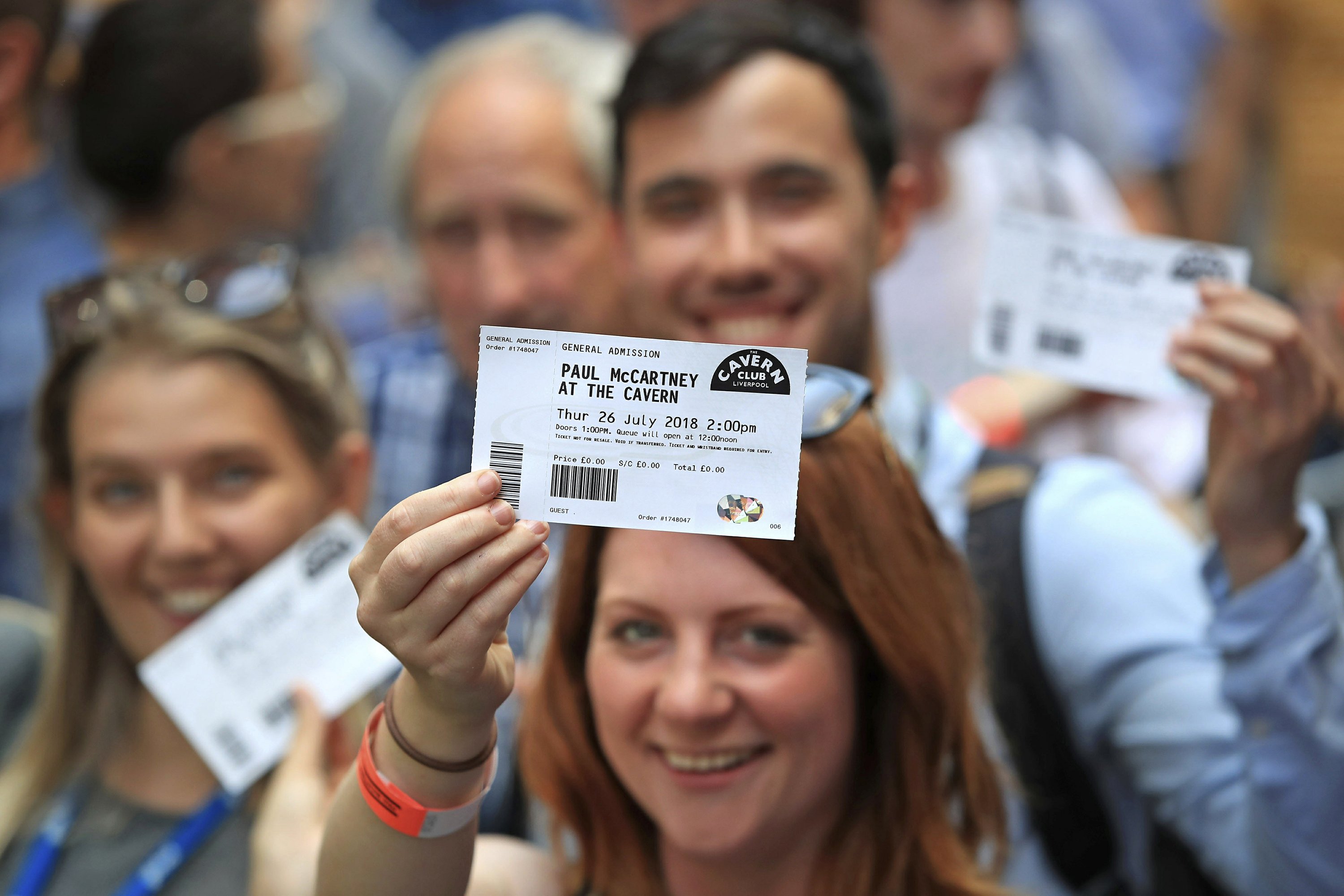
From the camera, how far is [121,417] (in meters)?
2.62

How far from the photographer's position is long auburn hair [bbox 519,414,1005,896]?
2053 mm

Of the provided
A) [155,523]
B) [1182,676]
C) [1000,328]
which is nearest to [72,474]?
[155,523]

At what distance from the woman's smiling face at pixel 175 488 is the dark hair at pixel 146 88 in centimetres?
159

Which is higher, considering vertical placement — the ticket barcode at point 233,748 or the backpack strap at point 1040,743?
the backpack strap at point 1040,743

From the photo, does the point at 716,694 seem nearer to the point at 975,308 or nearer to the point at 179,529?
the point at 179,529

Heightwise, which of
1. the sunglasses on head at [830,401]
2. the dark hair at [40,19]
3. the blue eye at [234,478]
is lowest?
the blue eye at [234,478]

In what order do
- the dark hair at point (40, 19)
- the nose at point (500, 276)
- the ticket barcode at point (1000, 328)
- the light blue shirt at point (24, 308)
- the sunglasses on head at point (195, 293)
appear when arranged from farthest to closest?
the dark hair at point (40, 19) → the nose at point (500, 276) → the light blue shirt at point (24, 308) → the sunglasses on head at point (195, 293) → the ticket barcode at point (1000, 328)

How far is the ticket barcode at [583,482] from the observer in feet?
5.31

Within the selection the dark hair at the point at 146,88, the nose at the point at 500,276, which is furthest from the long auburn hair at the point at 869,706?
the dark hair at the point at 146,88

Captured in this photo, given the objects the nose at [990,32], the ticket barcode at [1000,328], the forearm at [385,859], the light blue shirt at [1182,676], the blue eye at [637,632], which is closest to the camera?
the forearm at [385,859]

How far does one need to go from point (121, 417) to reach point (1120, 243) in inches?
73.1

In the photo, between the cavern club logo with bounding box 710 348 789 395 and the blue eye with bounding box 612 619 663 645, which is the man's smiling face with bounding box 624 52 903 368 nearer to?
the blue eye with bounding box 612 619 663 645

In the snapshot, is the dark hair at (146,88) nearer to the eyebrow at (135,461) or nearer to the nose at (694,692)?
the eyebrow at (135,461)

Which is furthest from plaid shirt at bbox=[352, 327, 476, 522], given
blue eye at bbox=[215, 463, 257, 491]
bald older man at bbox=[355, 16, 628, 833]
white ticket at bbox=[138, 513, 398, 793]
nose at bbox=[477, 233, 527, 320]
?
white ticket at bbox=[138, 513, 398, 793]
